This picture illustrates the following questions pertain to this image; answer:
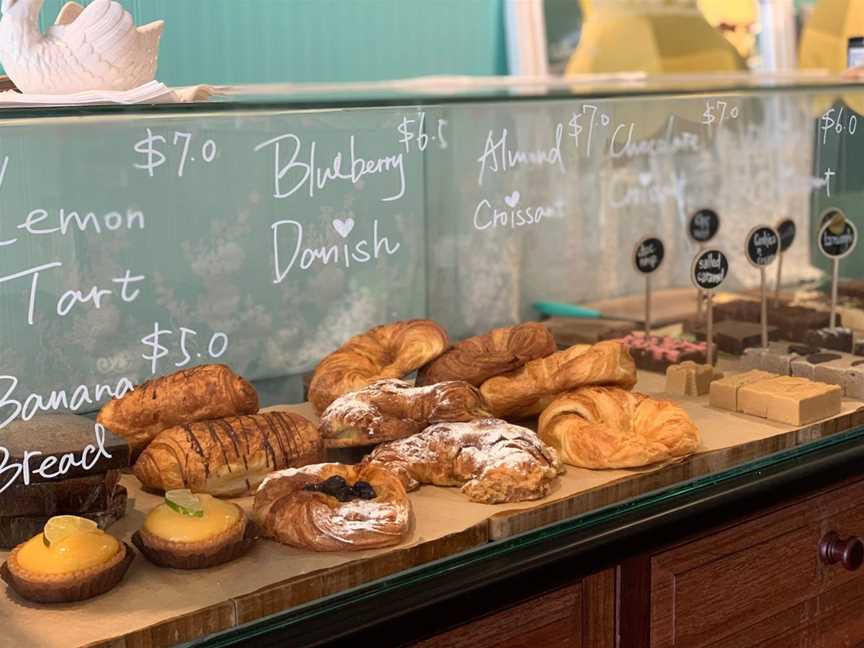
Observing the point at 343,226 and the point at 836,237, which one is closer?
the point at 343,226

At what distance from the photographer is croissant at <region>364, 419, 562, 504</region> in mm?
1589

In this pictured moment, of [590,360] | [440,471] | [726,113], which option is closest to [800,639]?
[590,360]

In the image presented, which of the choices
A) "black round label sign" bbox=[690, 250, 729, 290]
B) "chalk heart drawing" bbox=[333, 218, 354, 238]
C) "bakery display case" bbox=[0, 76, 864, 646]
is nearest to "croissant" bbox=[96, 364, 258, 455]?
"bakery display case" bbox=[0, 76, 864, 646]

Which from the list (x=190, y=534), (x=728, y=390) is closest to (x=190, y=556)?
(x=190, y=534)

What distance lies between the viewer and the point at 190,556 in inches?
54.3

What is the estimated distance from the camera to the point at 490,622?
1516 mm

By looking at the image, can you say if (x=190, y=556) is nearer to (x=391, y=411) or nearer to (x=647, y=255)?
(x=391, y=411)

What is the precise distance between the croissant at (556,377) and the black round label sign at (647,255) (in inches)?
23.2

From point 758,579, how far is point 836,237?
825 mm

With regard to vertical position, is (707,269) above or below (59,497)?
above

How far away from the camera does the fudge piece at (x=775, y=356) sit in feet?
7.23

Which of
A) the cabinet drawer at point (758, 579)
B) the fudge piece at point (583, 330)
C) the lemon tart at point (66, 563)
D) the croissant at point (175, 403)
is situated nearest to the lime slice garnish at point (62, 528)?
the lemon tart at point (66, 563)

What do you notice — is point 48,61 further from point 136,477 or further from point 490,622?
point 490,622

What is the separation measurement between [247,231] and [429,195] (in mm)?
849
